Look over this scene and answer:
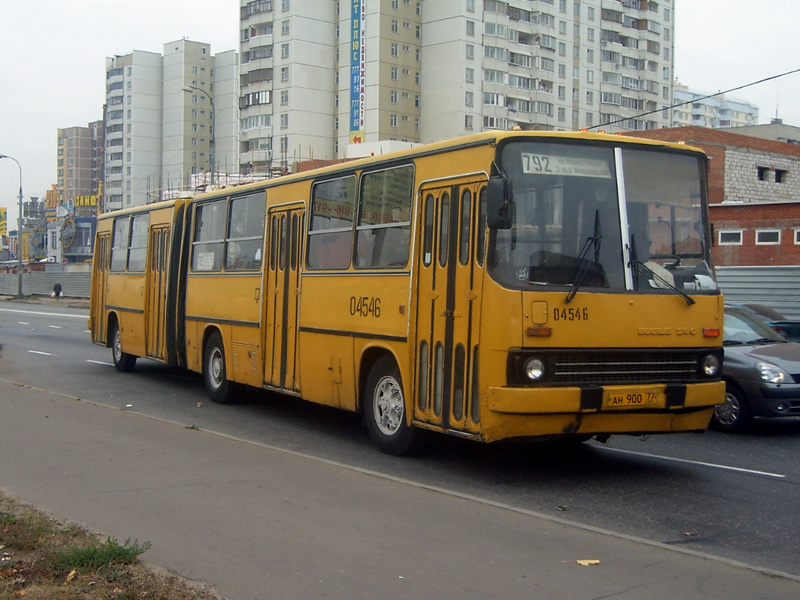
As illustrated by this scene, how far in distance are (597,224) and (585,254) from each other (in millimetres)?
319

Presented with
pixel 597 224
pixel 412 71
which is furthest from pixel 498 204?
pixel 412 71

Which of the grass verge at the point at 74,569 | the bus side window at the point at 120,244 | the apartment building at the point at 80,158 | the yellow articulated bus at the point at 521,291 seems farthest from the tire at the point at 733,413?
the apartment building at the point at 80,158

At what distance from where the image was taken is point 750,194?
204 ft

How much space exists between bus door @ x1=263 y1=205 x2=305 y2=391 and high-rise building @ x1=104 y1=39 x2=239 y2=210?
379 ft

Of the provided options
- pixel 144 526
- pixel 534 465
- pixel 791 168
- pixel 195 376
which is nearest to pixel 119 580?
pixel 144 526

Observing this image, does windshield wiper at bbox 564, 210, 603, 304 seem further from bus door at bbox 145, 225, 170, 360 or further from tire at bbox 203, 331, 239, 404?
bus door at bbox 145, 225, 170, 360

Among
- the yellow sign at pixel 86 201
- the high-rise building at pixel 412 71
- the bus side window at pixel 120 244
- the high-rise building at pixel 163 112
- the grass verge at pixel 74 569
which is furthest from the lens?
the high-rise building at pixel 163 112

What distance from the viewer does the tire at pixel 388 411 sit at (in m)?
9.67

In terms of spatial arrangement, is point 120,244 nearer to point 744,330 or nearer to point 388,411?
point 388,411

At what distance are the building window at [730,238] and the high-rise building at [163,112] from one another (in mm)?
88901

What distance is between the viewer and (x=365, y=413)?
1041 cm

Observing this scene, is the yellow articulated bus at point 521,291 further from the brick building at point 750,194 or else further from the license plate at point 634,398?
the brick building at point 750,194

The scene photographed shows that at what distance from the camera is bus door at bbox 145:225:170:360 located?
16297 mm

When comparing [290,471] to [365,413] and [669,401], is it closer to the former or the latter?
[365,413]
